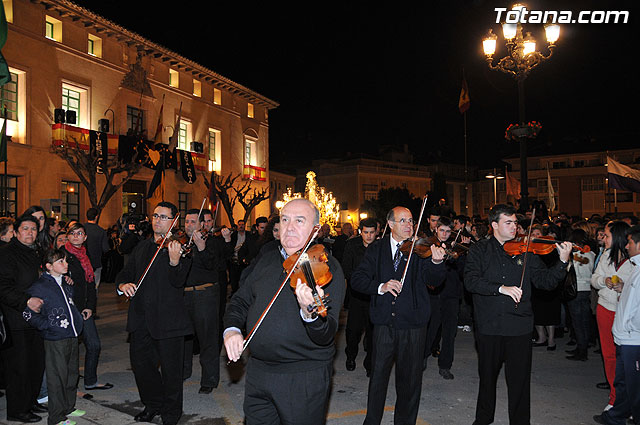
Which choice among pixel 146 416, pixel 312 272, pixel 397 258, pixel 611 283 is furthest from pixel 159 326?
pixel 611 283

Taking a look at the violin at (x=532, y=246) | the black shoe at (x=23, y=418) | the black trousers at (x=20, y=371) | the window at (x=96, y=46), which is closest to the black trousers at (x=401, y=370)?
the violin at (x=532, y=246)

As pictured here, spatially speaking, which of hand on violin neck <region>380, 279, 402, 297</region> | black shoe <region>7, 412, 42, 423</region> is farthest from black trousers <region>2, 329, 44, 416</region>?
hand on violin neck <region>380, 279, 402, 297</region>

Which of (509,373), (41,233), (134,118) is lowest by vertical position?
(509,373)

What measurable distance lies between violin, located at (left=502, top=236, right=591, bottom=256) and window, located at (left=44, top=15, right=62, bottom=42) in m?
25.8

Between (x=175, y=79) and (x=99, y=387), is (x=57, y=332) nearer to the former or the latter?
(x=99, y=387)

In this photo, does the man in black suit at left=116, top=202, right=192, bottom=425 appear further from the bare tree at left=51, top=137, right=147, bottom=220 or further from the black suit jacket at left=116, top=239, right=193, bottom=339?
the bare tree at left=51, top=137, right=147, bottom=220

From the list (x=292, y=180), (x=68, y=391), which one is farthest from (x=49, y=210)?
(x=292, y=180)

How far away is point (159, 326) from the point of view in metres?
5.09

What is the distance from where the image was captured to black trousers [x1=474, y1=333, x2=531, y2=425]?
15.8 feet

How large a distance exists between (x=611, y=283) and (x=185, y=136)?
31.6m

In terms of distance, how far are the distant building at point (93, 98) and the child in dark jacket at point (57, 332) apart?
12.4m

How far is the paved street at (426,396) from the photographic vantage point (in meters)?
5.55

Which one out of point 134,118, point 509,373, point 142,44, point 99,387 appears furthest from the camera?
point 134,118

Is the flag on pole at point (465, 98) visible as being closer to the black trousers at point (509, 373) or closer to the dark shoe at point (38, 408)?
the black trousers at point (509, 373)
